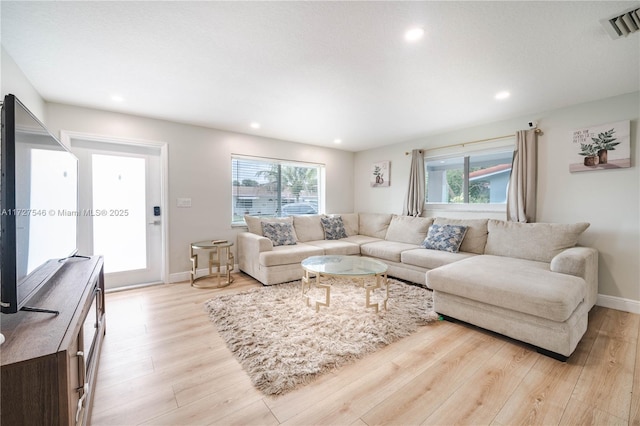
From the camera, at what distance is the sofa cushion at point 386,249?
3760mm

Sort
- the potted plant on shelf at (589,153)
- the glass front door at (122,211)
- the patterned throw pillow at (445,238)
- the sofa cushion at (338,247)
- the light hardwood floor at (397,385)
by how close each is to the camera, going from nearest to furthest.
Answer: the light hardwood floor at (397,385)
the potted plant on shelf at (589,153)
the glass front door at (122,211)
the patterned throw pillow at (445,238)
the sofa cushion at (338,247)

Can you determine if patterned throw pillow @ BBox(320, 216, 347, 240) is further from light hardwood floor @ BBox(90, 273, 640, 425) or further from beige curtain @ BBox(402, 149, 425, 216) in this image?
light hardwood floor @ BBox(90, 273, 640, 425)

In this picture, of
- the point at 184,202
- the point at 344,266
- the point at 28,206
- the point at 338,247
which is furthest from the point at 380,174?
the point at 28,206

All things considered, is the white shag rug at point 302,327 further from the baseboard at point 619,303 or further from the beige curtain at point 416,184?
the baseboard at point 619,303

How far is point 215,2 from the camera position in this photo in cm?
150

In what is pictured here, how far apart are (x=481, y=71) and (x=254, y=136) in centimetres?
330

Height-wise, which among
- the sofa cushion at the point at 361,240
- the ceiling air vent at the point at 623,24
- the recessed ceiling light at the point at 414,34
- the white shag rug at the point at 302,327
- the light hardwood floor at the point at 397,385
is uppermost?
the recessed ceiling light at the point at 414,34

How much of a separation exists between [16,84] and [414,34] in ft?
10.4

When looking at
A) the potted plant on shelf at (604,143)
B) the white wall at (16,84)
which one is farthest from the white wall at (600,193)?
the white wall at (16,84)

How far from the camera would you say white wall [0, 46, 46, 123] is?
75.0 inches

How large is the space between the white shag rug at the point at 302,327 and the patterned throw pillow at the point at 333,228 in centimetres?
147

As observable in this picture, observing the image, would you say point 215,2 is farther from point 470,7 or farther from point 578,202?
point 578,202

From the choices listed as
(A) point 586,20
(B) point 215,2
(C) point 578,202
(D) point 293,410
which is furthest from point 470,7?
(C) point 578,202

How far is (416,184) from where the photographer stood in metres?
4.51
